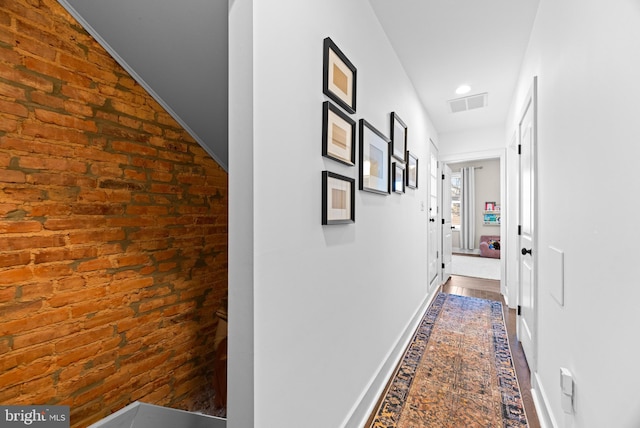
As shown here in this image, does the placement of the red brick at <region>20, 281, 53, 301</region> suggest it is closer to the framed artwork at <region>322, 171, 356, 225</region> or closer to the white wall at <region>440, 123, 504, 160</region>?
the framed artwork at <region>322, 171, 356, 225</region>

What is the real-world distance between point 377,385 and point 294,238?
55.6 inches

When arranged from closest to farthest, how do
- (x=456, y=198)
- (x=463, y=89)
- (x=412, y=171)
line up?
(x=412, y=171) < (x=463, y=89) < (x=456, y=198)

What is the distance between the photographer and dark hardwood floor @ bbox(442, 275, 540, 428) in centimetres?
187

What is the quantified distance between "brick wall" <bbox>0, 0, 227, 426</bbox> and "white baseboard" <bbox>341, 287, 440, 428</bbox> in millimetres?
1160

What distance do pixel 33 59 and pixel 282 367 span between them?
1684mm

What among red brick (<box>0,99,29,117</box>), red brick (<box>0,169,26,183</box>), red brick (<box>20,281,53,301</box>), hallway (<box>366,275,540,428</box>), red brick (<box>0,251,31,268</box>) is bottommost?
hallway (<box>366,275,540,428</box>)

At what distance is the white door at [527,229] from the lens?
2.04m

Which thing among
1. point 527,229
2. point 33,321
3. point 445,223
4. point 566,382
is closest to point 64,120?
point 33,321

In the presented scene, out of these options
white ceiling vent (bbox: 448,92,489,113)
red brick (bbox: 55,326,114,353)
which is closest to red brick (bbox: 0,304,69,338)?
red brick (bbox: 55,326,114,353)

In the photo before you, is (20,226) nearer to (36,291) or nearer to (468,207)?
(36,291)

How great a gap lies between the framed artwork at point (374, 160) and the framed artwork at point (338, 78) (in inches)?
7.9

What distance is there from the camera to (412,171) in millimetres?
3045

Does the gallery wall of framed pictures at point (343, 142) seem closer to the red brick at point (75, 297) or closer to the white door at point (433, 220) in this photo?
the red brick at point (75, 297)

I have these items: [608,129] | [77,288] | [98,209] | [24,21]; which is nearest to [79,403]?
[77,288]
